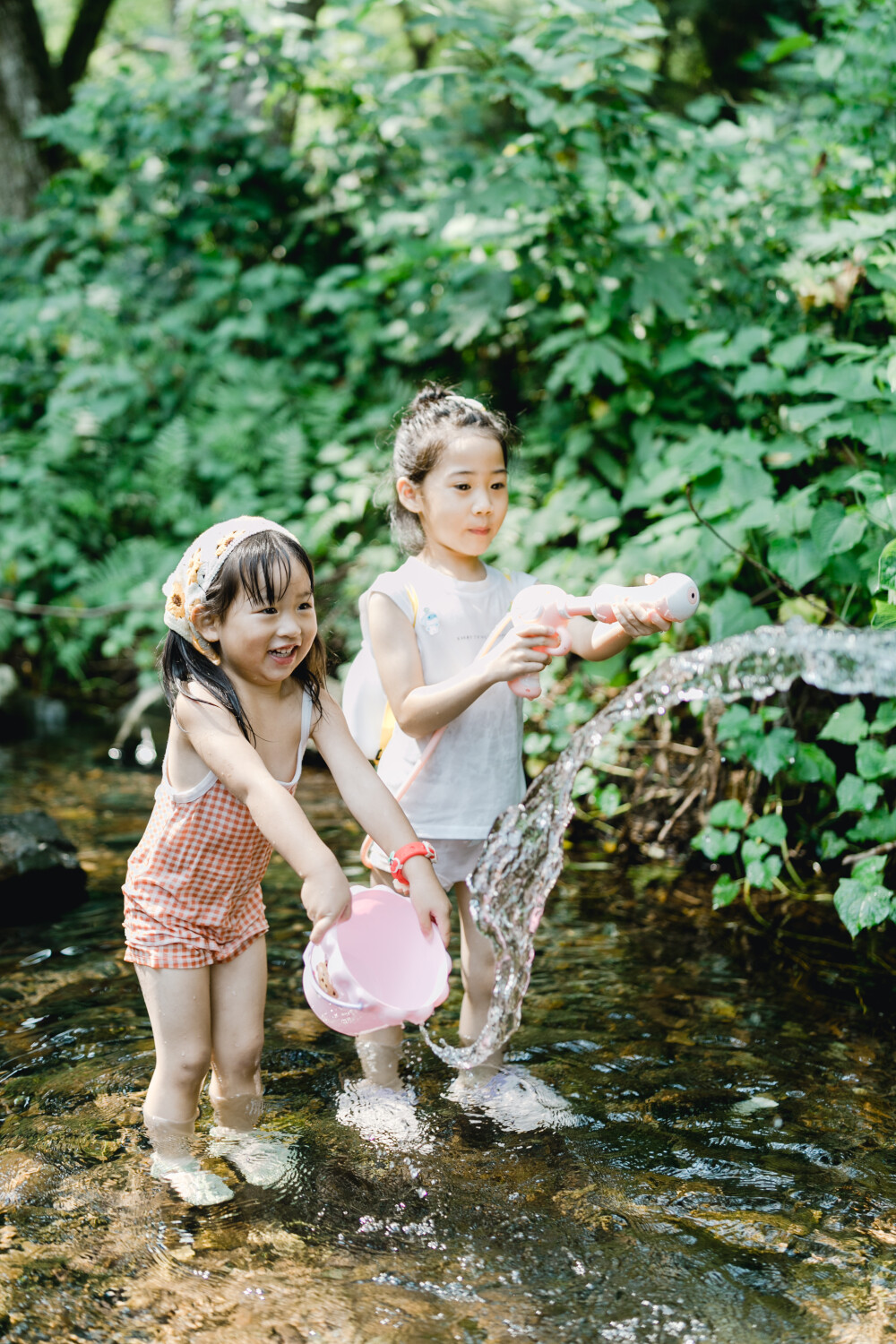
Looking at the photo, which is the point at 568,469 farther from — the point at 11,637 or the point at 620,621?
the point at 11,637

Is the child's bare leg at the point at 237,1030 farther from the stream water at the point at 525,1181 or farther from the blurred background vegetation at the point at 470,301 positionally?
the blurred background vegetation at the point at 470,301

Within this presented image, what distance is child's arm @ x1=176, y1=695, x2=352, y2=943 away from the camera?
2.08 m

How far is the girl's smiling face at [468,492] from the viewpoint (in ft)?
8.44

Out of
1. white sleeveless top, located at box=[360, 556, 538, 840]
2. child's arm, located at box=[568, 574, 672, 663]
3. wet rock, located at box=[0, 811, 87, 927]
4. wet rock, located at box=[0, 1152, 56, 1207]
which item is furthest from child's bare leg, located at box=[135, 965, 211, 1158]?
wet rock, located at box=[0, 811, 87, 927]

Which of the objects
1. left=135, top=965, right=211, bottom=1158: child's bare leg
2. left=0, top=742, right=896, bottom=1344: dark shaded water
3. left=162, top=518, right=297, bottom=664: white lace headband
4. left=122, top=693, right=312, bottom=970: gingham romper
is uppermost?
left=162, top=518, right=297, bottom=664: white lace headband

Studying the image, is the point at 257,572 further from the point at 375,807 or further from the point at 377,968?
the point at 377,968

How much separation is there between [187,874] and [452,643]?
79cm

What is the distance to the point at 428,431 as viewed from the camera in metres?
2.65

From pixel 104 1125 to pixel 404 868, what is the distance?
0.91 meters

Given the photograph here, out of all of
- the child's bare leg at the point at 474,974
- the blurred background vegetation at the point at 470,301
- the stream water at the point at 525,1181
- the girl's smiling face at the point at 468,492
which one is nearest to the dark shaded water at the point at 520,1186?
the stream water at the point at 525,1181

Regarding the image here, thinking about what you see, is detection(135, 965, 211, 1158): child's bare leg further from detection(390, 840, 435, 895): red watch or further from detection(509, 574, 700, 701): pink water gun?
detection(509, 574, 700, 701): pink water gun

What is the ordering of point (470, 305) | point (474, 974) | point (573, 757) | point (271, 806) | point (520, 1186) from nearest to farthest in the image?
point (271, 806) < point (520, 1186) < point (474, 974) < point (573, 757) < point (470, 305)

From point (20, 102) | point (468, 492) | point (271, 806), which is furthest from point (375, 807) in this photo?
point (20, 102)

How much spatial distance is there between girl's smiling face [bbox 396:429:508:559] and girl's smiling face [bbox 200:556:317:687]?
0.47m
